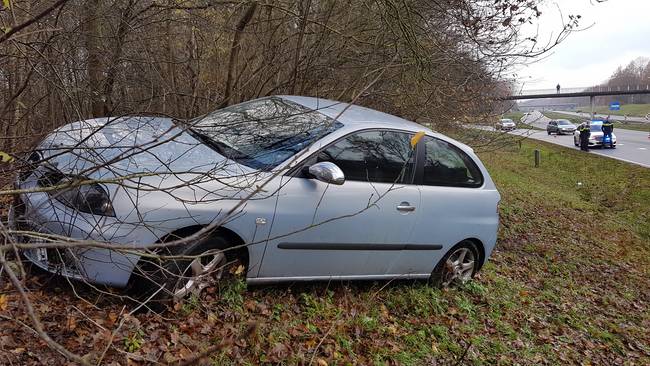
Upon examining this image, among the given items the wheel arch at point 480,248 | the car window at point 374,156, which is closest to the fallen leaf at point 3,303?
the car window at point 374,156

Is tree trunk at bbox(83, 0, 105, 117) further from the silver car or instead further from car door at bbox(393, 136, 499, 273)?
car door at bbox(393, 136, 499, 273)

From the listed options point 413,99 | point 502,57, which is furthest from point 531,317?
point 502,57

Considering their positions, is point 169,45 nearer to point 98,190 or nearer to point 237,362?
point 98,190

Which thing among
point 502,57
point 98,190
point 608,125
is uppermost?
point 502,57

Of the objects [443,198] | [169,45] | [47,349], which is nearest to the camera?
[47,349]

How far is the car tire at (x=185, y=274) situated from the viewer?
3355mm

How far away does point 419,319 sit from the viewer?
181 inches

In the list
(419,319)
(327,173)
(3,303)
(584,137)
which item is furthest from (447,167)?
(584,137)

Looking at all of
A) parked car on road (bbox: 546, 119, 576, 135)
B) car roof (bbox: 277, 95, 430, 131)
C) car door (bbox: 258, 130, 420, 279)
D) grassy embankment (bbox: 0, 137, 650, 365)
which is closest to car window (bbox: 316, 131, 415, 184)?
car door (bbox: 258, 130, 420, 279)

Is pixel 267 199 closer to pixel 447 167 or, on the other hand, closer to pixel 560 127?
pixel 447 167

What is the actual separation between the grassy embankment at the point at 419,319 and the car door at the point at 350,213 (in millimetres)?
314

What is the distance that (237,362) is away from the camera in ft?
10.5

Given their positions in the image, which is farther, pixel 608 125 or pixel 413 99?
pixel 608 125

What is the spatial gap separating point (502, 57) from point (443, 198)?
5.33 m
